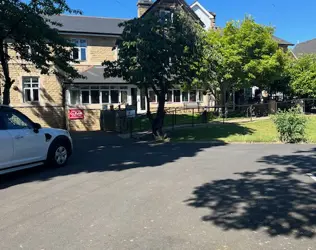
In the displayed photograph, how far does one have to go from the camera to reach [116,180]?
7496 mm

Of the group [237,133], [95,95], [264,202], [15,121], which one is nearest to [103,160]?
[15,121]

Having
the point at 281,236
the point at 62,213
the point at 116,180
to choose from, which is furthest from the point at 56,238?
the point at 116,180

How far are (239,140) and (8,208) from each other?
11.4 meters

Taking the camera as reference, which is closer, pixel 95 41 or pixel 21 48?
pixel 21 48

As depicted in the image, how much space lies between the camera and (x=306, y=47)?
172 ft

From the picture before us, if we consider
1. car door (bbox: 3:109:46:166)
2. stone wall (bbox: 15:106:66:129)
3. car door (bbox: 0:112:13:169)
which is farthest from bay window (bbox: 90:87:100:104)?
car door (bbox: 0:112:13:169)

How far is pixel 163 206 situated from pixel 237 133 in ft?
41.9

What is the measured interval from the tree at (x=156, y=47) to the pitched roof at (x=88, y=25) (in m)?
13.8

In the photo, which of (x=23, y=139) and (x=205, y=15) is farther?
(x=205, y=15)

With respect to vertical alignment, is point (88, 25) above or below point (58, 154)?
above

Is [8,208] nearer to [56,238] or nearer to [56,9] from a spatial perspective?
[56,238]

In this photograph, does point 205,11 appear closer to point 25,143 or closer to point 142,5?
point 142,5

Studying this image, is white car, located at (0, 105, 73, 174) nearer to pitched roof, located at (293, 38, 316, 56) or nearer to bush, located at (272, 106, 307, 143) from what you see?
bush, located at (272, 106, 307, 143)

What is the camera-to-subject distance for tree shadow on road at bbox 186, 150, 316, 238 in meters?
4.57
